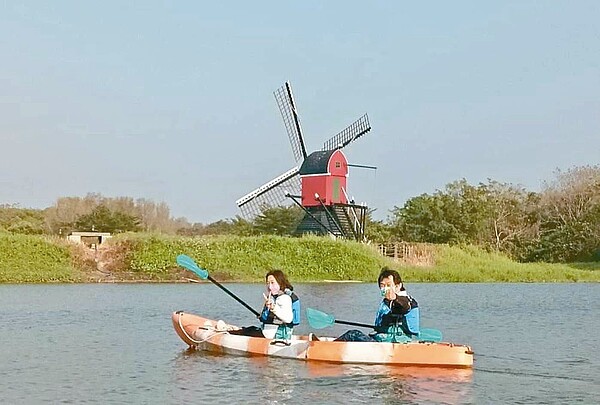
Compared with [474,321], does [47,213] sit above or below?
above

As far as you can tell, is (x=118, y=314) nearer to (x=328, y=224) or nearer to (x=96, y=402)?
(x=96, y=402)

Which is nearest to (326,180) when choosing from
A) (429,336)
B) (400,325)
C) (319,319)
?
(319,319)

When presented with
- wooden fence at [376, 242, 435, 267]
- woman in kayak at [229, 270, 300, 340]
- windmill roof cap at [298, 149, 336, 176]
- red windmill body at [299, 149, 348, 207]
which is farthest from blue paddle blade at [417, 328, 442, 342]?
windmill roof cap at [298, 149, 336, 176]

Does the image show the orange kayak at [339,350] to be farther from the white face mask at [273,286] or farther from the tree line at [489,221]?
the tree line at [489,221]

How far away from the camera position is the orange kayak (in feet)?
41.2

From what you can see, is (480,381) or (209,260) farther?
(209,260)

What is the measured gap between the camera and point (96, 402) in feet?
35.0

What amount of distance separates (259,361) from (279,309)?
34.2 inches

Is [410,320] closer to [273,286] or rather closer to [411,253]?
[273,286]

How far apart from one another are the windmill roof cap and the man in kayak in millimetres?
31318

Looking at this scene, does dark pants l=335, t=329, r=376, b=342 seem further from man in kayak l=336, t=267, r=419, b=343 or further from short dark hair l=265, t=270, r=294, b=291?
short dark hair l=265, t=270, r=294, b=291

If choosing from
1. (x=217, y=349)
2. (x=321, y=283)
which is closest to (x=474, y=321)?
(x=217, y=349)

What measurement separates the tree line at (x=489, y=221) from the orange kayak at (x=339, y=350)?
3489cm

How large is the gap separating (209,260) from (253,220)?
54.2 feet
